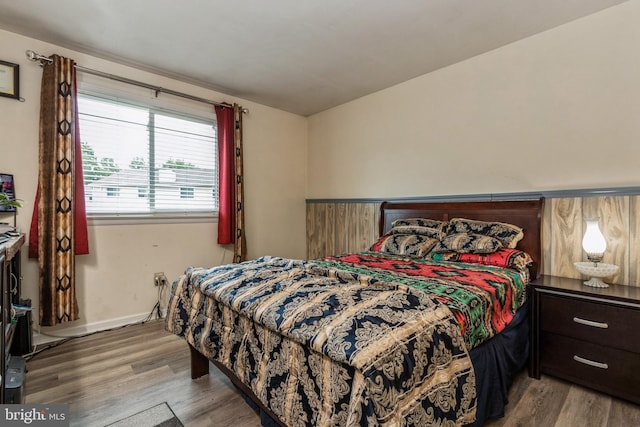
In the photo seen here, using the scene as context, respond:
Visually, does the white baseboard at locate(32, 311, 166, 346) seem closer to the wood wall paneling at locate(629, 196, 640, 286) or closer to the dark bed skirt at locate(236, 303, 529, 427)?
the dark bed skirt at locate(236, 303, 529, 427)

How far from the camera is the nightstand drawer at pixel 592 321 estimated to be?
5.52 feet

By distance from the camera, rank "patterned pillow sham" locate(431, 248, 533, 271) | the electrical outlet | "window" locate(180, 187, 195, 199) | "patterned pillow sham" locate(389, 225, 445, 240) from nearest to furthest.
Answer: "patterned pillow sham" locate(431, 248, 533, 271) → "patterned pillow sham" locate(389, 225, 445, 240) → the electrical outlet → "window" locate(180, 187, 195, 199)

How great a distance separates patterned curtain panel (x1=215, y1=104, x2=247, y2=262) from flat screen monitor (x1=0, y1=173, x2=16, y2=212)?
1.65m

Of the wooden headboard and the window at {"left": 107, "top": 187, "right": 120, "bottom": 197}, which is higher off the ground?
the window at {"left": 107, "top": 187, "right": 120, "bottom": 197}

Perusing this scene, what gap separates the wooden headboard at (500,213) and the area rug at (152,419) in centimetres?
→ 252

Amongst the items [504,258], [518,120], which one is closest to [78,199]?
[504,258]

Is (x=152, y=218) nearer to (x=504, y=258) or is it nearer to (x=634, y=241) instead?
(x=504, y=258)

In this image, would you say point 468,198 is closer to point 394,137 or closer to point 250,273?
point 394,137

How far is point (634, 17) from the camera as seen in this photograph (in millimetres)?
2014

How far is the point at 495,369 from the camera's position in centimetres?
163

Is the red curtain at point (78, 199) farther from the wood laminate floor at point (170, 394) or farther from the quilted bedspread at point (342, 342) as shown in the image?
the quilted bedspread at point (342, 342)

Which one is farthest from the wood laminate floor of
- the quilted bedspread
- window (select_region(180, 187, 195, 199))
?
window (select_region(180, 187, 195, 199))

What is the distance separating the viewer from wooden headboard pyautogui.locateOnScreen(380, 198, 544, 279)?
237 centimetres

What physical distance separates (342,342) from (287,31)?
2306mm
